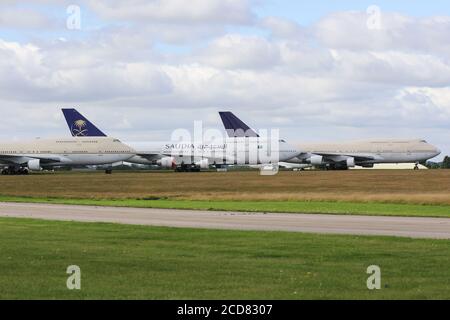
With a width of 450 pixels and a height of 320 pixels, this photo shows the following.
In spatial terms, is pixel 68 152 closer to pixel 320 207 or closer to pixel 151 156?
pixel 151 156

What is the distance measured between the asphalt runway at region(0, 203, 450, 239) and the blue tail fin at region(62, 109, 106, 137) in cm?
9153

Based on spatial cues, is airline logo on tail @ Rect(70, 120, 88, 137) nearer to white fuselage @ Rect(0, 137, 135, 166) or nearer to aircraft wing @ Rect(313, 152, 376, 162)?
white fuselage @ Rect(0, 137, 135, 166)

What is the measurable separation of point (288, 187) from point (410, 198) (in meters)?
18.8

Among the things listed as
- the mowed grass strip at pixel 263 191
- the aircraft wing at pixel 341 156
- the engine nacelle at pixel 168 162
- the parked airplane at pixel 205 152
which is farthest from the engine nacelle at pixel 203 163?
→ the mowed grass strip at pixel 263 191

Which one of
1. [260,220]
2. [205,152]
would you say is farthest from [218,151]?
[260,220]

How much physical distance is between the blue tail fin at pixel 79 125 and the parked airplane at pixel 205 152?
1851cm

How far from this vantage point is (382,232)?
27.0m

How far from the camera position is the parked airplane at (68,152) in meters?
109

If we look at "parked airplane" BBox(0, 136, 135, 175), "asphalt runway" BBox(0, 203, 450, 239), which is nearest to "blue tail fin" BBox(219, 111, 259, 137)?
"parked airplane" BBox(0, 136, 135, 175)

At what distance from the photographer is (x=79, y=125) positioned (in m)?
132

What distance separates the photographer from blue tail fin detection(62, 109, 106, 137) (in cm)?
13200

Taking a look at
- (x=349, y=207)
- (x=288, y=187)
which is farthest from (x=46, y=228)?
(x=288, y=187)
